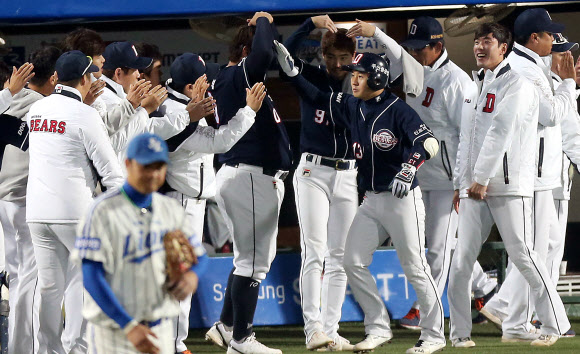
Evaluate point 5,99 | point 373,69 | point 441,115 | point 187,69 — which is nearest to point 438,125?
point 441,115

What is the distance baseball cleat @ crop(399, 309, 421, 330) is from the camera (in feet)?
22.0

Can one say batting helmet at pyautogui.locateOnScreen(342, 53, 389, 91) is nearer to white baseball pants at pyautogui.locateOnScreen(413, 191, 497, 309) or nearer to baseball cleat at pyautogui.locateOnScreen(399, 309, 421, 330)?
white baseball pants at pyautogui.locateOnScreen(413, 191, 497, 309)

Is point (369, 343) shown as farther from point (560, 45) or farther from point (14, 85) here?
point (14, 85)

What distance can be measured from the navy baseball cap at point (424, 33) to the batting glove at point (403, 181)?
4.84ft

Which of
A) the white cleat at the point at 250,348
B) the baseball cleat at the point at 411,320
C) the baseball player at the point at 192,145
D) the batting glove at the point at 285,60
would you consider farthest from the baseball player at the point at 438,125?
the baseball player at the point at 192,145

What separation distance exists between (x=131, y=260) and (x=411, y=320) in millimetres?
3842

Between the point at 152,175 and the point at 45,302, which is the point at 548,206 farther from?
the point at 152,175

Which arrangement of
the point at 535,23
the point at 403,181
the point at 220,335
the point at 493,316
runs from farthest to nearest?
the point at 493,316
the point at 535,23
the point at 220,335
the point at 403,181

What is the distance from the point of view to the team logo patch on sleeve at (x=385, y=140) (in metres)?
5.50

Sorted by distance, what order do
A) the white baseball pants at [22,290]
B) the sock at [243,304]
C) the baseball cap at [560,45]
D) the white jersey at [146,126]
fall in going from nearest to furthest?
the white baseball pants at [22,290], the white jersey at [146,126], the sock at [243,304], the baseball cap at [560,45]

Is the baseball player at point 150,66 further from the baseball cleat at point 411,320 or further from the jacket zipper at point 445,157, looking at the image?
the baseball cleat at point 411,320

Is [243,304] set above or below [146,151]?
below

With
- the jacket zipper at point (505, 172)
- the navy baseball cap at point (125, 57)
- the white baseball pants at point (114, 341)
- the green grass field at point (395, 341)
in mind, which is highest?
the navy baseball cap at point (125, 57)

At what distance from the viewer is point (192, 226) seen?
18.2ft
